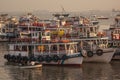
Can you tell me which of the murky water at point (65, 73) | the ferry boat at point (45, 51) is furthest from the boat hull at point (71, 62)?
the murky water at point (65, 73)

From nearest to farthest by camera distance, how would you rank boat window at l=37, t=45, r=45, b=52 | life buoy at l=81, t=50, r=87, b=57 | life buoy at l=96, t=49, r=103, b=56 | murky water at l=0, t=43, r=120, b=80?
murky water at l=0, t=43, r=120, b=80 < life buoy at l=81, t=50, r=87, b=57 < boat window at l=37, t=45, r=45, b=52 < life buoy at l=96, t=49, r=103, b=56

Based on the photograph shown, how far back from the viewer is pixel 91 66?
245 ft

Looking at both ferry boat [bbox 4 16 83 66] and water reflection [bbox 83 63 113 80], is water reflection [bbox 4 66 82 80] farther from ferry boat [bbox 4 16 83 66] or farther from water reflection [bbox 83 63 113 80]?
ferry boat [bbox 4 16 83 66]

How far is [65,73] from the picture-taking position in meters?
68.4

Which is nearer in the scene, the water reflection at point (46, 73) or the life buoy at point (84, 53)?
the water reflection at point (46, 73)

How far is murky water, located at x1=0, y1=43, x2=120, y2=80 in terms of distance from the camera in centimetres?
6512

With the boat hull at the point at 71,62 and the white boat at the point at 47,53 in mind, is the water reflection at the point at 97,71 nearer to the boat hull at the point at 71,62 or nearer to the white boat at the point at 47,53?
the boat hull at the point at 71,62

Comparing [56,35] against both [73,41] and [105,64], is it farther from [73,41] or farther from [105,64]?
[105,64]

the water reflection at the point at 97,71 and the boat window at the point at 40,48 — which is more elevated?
the boat window at the point at 40,48

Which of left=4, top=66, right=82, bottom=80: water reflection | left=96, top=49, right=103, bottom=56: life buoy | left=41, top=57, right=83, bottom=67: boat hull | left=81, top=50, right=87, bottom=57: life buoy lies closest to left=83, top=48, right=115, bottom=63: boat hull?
left=96, top=49, right=103, bottom=56: life buoy

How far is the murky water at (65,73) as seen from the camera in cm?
6512

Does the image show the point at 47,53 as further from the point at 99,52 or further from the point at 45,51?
the point at 99,52

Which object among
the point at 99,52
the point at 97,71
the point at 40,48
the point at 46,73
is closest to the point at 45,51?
the point at 40,48

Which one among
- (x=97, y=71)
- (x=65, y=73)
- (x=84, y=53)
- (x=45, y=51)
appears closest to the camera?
(x=65, y=73)
